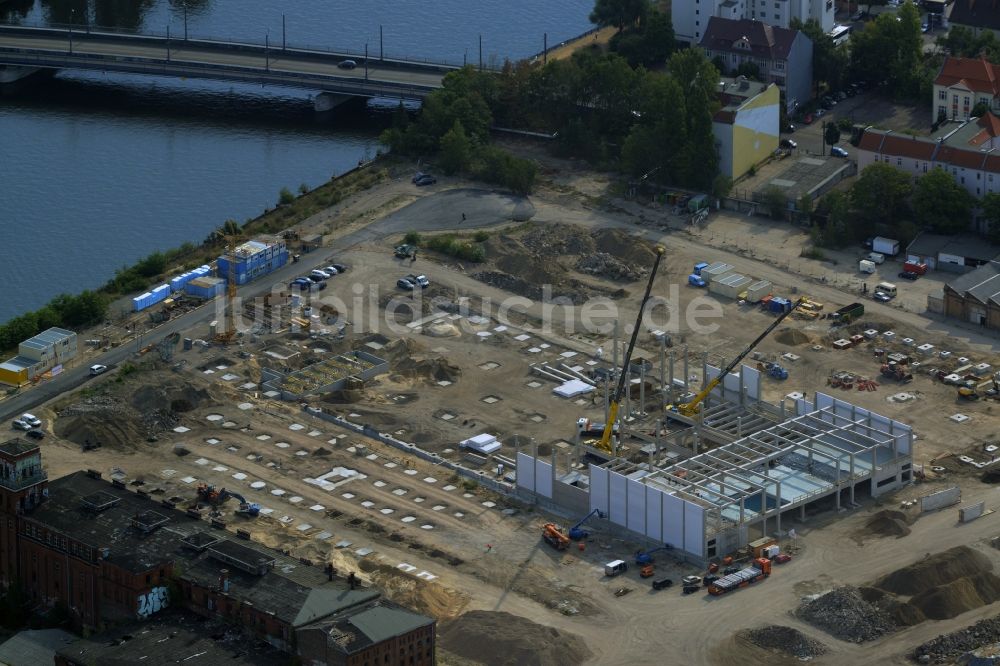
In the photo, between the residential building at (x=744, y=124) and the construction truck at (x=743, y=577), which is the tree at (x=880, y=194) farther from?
the construction truck at (x=743, y=577)

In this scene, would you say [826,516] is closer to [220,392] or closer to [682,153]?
[220,392]


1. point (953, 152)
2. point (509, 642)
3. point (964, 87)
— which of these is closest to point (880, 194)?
point (953, 152)

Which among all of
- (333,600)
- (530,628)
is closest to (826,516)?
(530,628)

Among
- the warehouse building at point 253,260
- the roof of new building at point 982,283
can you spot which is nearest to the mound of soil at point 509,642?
the roof of new building at point 982,283

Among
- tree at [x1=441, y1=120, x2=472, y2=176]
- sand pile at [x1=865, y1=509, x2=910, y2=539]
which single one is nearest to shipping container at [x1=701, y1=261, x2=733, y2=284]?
tree at [x1=441, y1=120, x2=472, y2=176]

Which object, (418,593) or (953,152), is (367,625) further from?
(953,152)
